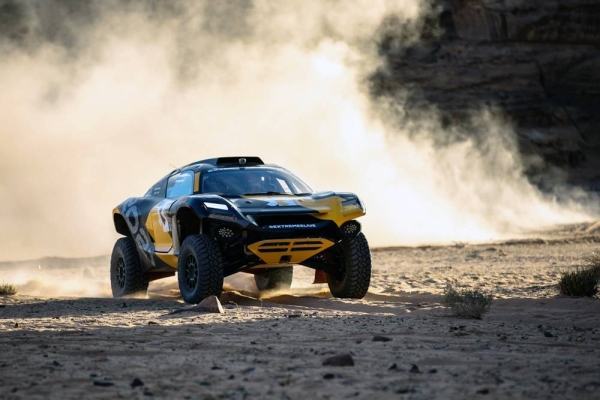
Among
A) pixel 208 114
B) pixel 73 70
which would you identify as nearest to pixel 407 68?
pixel 208 114

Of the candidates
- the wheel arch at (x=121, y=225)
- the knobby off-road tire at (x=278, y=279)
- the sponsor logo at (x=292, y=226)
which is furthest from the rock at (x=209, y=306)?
the knobby off-road tire at (x=278, y=279)

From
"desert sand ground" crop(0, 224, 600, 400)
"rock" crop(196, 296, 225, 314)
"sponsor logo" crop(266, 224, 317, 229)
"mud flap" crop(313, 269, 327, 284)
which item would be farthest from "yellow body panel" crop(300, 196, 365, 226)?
"rock" crop(196, 296, 225, 314)

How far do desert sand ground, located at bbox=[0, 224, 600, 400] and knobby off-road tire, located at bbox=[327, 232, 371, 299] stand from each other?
0.86 ft

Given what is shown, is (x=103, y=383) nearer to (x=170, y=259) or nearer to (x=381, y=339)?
(x=381, y=339)

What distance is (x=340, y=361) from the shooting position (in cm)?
702

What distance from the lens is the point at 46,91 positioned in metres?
35.7

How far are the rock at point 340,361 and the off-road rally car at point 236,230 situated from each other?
4195 millimetres

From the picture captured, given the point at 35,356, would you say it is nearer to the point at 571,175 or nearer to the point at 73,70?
the point at 73,70

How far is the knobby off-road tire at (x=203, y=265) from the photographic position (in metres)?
11.3

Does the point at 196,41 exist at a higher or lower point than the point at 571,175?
higher

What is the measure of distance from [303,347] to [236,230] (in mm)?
3565

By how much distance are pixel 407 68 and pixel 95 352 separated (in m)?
41.1

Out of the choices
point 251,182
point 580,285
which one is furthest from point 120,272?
point 580,285

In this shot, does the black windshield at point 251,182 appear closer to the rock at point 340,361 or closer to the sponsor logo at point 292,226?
the sponsor logo at point 292,226
